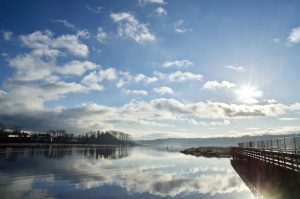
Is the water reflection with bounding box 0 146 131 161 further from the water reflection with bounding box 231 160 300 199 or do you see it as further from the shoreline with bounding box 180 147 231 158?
the water reflection with bounding box 231 160 300 199

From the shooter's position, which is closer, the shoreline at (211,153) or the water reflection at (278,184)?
the water reflection at (278,184)

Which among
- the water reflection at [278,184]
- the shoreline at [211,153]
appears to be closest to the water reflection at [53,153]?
the shoreline at [211,153]

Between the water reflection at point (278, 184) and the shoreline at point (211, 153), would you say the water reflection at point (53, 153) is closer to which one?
the shoreline at point (211, 153)

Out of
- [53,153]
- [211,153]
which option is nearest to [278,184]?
[53,153]

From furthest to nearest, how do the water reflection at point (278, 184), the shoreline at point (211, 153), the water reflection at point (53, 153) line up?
the shoreline at point (211, 153) → the water reflection at point (53, 153) → the water reflection at point (278, 184)

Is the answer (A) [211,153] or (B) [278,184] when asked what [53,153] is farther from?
(B) [278,184]

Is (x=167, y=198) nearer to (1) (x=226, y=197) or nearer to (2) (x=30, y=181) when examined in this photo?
(1) (x=226, y=197)

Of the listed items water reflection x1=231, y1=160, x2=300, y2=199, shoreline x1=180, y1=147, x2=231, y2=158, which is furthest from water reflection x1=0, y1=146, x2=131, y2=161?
water reflection x1=231, y1=160, x2=300, y2=199

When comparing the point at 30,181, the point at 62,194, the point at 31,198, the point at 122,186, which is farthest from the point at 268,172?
the point at 30,181

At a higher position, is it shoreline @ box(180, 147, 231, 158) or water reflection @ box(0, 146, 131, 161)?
water reflection @ box(0, 146, 131, 161)

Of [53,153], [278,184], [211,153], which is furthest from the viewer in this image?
[211,153]

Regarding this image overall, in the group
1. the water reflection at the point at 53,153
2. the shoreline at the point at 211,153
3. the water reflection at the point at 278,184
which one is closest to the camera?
the water reflection at the point at 278,184

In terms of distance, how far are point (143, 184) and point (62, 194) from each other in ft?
28.2

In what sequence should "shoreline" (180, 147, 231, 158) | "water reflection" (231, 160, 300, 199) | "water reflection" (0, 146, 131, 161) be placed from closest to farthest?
"water reflection" (231, 160, 300, 199) < "water reflection" (0, 146, 131, 161) < "shoreline" (180, 147, 231, 158)
